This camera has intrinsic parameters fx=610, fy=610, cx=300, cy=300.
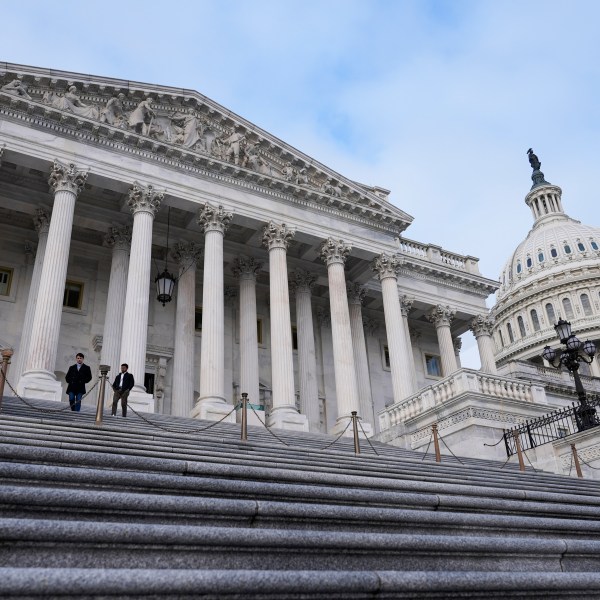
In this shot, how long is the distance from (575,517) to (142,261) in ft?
59.7

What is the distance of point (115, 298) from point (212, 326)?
4.80 metres

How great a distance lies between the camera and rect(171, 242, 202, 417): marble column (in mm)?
25141

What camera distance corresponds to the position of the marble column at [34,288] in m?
22.6

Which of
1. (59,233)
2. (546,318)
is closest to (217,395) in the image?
(59,233)

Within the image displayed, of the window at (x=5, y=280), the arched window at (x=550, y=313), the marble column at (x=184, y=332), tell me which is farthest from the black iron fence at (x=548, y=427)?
the arched window at (x=550, y=313)

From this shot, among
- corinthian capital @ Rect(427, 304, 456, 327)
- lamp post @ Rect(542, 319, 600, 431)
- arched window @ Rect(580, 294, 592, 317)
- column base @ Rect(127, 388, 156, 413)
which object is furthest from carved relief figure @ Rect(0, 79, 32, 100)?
arched window @ Rect(580, 294, 592, 317)

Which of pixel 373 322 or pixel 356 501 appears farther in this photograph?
pixel 373 322

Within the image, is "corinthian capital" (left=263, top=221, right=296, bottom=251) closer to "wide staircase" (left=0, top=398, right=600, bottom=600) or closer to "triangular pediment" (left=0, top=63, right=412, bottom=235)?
"triangular pediment" (left=0, top=63, right=412, bottom=235)

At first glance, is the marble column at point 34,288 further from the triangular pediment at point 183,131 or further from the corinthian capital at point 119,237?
the triangular pediment at point 183,131

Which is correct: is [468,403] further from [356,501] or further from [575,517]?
[356,501]

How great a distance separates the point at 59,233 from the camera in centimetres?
2178

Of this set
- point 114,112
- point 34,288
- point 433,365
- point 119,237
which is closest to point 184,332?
point 119,237

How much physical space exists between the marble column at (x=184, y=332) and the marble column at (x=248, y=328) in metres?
2.27

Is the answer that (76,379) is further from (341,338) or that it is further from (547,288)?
(547,288)
